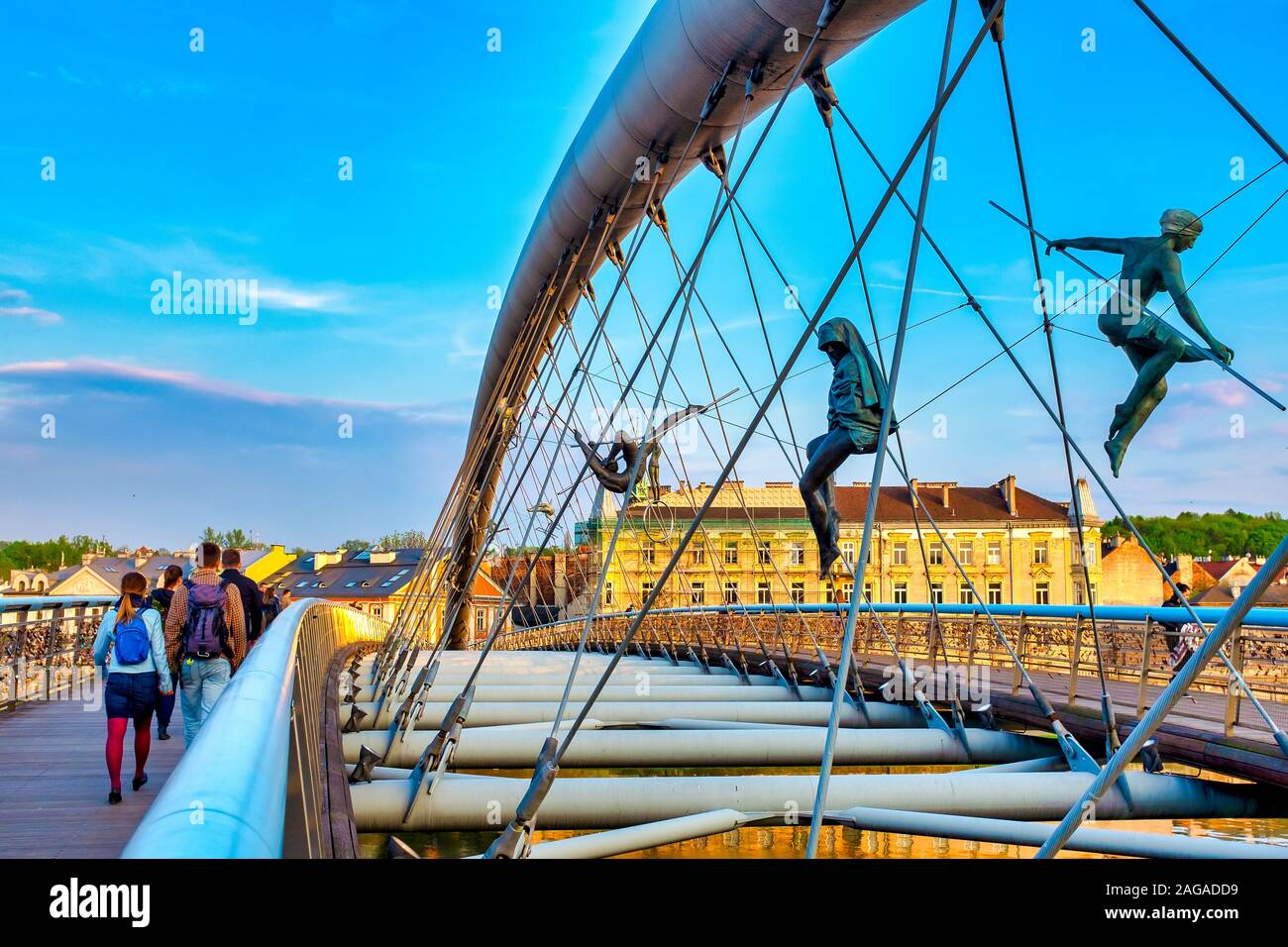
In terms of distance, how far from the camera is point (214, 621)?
276 inches

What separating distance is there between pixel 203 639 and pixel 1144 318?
18.9ft

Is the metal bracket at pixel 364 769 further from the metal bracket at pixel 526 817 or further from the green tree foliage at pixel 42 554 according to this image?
the green tree foliage at pixel 42 554

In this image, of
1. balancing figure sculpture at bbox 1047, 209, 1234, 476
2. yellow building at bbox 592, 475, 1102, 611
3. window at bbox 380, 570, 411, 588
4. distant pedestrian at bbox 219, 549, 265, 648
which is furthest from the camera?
window at bbox 380, 570, 411, 588

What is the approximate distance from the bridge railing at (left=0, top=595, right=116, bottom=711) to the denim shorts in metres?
4.85

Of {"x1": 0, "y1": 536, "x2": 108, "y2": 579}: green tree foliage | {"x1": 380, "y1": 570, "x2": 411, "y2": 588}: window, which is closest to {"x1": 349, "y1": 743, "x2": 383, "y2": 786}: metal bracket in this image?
{"x1": 380, "y1": 570, "x2": 411, "y2": 588}: window

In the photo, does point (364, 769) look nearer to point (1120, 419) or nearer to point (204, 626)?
point (204, 626)

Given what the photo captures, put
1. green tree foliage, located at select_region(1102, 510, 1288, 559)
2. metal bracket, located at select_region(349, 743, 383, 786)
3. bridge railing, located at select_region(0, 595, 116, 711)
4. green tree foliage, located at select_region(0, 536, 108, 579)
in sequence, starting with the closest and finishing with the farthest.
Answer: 1. metal bracket, located at select_region(349, 743, 383, 786)
2. bridge railing, located at select_region(0, 595, 116, 711)
3. green tree foliage, located at select_region(1102, 510, 1288, 559)
4. green tree foliage, located at select_region(0, 536, 108, 579)

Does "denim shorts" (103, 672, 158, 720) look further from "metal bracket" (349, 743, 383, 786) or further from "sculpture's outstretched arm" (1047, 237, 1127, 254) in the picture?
"sculpture's outstretched arm" (1047, 237, 1127, 254)

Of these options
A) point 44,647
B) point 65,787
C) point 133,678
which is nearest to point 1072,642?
point 133,678

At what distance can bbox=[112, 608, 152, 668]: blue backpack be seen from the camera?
669 centimetres
